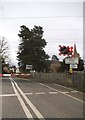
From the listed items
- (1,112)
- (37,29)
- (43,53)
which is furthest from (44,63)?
(1,112)

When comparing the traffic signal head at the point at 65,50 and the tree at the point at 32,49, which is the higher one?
the tree at the point at 32,49

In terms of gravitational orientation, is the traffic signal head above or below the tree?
below

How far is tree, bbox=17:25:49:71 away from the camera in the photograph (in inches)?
3369

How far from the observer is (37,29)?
9331cm

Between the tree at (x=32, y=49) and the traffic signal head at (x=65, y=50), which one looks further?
the tree at (x=32, y=49)

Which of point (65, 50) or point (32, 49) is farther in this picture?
point (32, 49)

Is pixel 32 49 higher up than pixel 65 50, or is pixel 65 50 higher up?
pixel 32 49

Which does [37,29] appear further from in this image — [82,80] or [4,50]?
[82,80]

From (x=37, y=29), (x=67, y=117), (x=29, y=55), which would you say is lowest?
(x=67, y=117)

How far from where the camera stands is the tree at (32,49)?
8556cm

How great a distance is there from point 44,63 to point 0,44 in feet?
69.4

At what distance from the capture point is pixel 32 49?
88.8m

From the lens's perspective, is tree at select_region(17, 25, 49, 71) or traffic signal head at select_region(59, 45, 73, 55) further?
tree at select_region(17, 25, 49, 71)

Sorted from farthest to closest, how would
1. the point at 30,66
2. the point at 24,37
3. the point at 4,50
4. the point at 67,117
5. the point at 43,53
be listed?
Result: the point at 4,50, the point at 24,37, the point at 43,53, the point at 30,66, the point at 67,117
